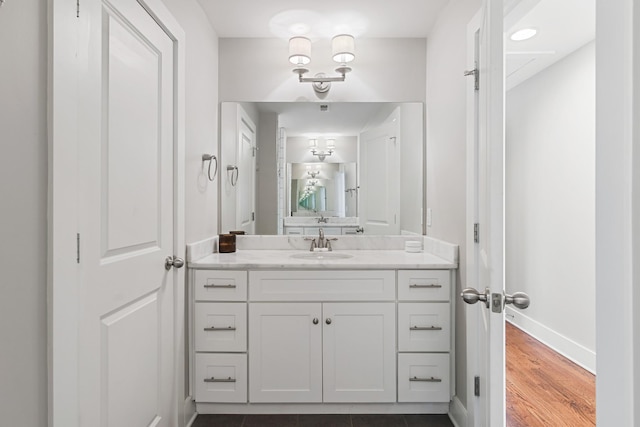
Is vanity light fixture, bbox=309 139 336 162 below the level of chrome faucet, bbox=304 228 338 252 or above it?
above

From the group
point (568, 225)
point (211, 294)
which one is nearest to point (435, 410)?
point (211, 294)

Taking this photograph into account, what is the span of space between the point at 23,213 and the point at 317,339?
1.56m

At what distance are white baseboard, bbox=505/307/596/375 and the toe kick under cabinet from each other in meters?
1.41

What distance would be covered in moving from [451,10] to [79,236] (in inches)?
84.8

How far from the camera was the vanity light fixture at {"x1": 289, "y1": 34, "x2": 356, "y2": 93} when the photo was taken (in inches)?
99.4

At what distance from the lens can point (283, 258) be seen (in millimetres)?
2357

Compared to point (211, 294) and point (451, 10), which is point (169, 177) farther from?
point (451, 10)

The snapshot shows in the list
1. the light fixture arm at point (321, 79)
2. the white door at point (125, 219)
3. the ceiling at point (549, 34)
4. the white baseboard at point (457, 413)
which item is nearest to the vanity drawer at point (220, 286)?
the white door at point (125, 219)

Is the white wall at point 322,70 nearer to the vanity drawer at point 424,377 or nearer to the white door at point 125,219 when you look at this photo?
the white door at point 125,219

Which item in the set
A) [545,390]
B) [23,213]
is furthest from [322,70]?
[545,390]

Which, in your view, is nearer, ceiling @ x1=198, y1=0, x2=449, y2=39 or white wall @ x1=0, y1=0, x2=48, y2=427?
white wall @ x1=0, y1=0, x2=48, y2=427

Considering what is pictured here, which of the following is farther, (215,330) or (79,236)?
(215,330)

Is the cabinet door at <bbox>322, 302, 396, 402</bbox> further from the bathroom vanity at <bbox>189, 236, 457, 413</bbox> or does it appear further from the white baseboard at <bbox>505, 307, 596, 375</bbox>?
the white baseboard at <bbox>505, 307, 596, 375</bbox>

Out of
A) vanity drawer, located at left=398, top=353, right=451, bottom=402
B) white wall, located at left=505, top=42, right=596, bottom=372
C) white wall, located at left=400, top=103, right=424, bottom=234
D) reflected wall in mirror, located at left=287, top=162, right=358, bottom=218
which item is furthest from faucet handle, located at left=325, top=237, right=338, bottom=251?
white wall, located at left=505, top=42, right=596, bottom=372
